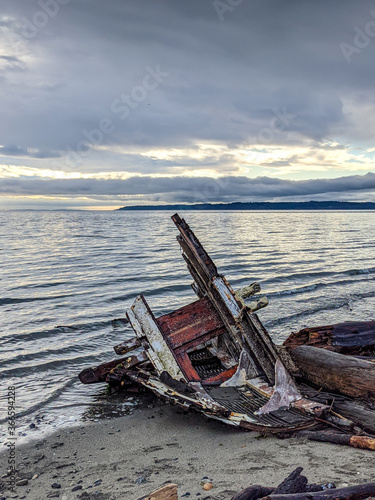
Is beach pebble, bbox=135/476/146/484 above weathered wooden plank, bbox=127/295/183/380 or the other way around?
the other way around

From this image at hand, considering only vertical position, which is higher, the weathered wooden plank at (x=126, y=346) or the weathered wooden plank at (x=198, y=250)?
the weathered wooden plank at (x=198, y=250)

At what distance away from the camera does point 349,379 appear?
5.66 meters

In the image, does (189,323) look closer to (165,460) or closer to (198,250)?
(198,250)

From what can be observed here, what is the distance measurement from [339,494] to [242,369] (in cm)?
357

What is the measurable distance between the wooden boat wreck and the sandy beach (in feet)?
1.18

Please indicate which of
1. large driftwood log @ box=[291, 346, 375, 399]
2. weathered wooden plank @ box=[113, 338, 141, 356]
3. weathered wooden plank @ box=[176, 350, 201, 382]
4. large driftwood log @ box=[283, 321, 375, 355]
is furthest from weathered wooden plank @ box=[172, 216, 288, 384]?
weathered wooden plank @ box=[113, 338, 141, 356]

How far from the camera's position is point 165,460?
15.6 ft

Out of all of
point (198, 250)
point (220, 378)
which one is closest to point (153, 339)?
point (220, 378)

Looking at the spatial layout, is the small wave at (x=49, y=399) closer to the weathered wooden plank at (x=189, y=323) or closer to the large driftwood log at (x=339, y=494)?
the weathered wooden plank at (x=189, y=323)

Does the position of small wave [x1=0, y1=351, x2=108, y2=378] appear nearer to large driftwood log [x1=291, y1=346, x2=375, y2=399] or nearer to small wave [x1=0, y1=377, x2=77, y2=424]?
small wave [x1=0, y1=377, x2=77, y2=424]

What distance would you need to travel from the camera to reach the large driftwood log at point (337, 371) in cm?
552

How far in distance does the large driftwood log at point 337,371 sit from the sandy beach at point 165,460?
1449mm

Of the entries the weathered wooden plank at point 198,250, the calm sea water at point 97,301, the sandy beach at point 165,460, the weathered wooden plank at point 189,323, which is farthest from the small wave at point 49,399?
the weathered wooden plank at point 198,250

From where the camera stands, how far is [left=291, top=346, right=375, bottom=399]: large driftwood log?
5.52 metres
